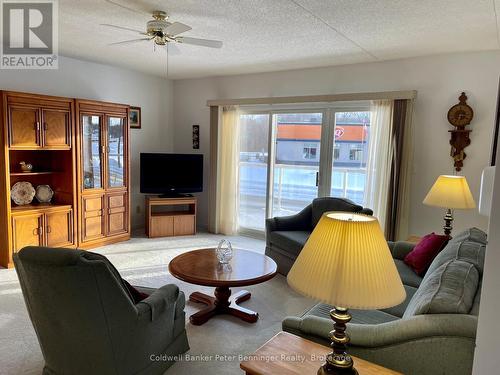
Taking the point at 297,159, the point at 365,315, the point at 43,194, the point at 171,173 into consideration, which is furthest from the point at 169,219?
the point at 365,315

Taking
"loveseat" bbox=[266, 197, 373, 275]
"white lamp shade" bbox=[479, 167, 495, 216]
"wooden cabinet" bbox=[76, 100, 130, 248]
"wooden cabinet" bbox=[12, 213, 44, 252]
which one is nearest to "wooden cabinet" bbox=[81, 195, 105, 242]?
"wooden cabinet" bbox=[76, 100, 130, 248]

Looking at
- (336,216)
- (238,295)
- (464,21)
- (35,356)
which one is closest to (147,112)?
(238,295)

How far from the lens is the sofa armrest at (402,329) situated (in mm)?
1461

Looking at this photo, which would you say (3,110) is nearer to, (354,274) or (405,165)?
(354,274)

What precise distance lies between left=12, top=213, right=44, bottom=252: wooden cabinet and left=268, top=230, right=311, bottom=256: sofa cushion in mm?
2739

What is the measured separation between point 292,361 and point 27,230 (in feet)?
12.6

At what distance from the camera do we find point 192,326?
2961 mm

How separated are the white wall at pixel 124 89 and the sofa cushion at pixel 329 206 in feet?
9.98

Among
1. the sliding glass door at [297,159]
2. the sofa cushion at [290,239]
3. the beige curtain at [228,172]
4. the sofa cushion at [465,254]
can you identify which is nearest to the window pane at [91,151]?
the beige curtain at [228,172]

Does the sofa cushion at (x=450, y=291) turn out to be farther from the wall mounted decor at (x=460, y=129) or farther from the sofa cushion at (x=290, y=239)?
the wall mounted decor at (x=460, y=129)

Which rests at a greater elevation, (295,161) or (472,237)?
(295,161)

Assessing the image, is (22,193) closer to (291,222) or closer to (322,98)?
(291,222)

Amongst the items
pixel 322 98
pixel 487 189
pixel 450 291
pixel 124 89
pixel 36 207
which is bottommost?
pixel 36 207

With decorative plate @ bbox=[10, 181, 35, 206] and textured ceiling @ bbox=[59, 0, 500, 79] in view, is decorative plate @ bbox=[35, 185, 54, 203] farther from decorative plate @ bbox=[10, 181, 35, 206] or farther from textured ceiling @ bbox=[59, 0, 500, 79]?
textured ceiling @ bbox=[59, 0, 500, 79]
